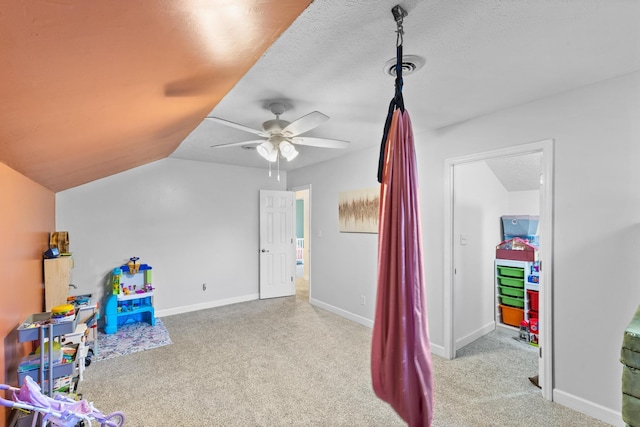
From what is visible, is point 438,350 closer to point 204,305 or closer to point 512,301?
point 512,301

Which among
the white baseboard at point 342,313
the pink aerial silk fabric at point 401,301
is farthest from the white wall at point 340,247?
the pink aerial silk fabric at point 401,301

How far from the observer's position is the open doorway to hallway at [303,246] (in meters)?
6.00

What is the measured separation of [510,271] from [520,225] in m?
0.67

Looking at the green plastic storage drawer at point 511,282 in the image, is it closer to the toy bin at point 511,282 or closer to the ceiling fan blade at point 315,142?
the toy bin at point 511,282

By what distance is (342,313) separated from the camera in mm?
4461

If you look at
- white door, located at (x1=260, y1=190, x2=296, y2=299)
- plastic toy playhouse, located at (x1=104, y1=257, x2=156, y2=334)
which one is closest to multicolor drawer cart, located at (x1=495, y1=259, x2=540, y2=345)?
white door, located at (x1=260, y1=190, x2=296, y2=299)

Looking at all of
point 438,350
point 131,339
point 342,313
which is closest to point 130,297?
point 131,339

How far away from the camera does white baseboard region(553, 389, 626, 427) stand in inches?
81.9

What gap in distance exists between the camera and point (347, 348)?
11.0 feet

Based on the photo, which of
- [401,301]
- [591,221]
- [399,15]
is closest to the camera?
[401,301]

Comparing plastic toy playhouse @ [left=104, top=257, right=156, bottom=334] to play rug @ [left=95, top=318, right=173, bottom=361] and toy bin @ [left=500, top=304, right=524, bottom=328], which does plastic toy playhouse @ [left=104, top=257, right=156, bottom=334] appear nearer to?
play rug @ [left=95, top=318, right=173, bottom=361]

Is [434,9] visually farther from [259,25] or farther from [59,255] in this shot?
[59,255]

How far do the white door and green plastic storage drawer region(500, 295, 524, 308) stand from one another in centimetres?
334

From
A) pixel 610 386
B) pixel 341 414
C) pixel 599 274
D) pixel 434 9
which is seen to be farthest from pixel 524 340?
pixel 434 9
